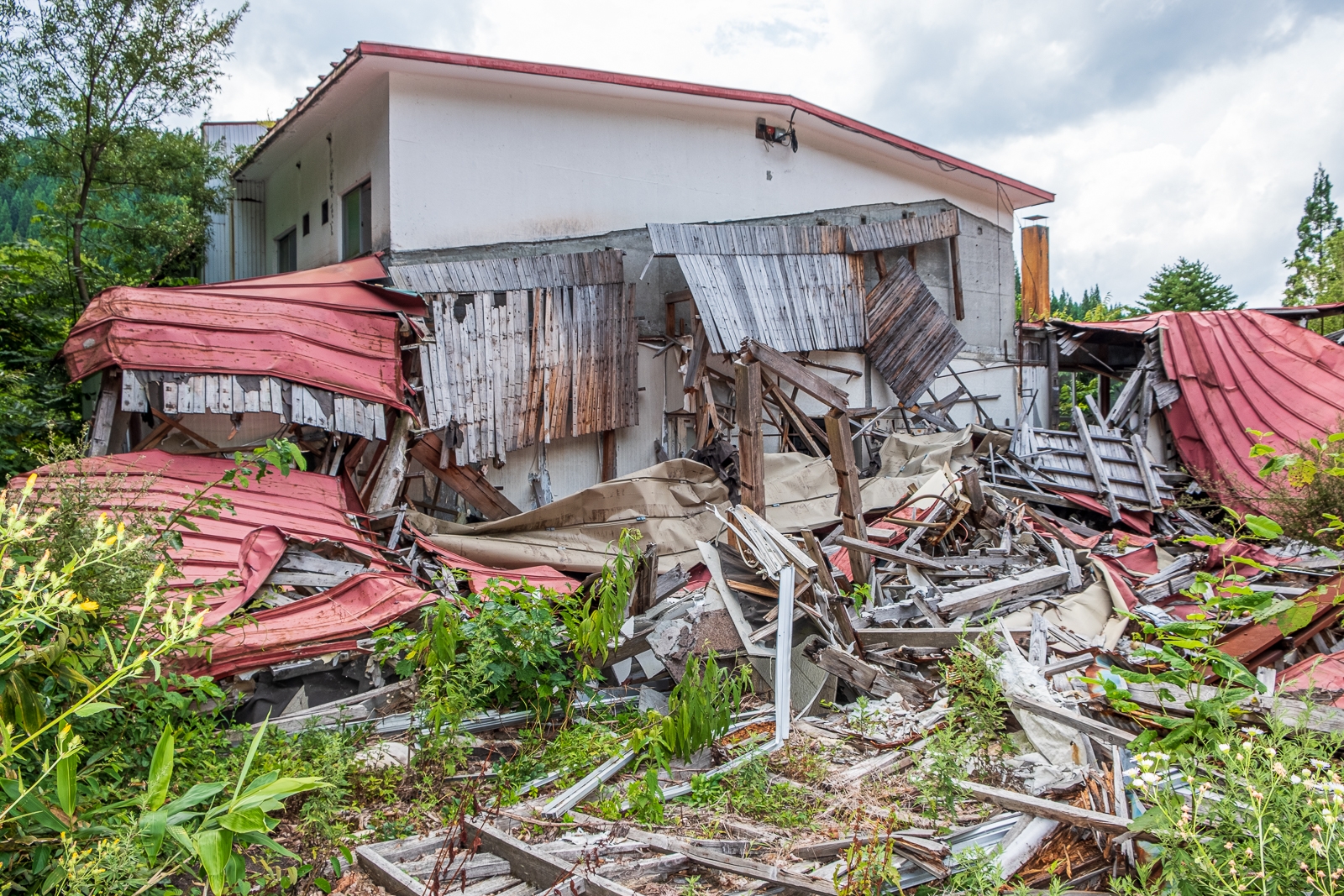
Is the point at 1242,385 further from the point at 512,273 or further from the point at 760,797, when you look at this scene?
the point at 760,797

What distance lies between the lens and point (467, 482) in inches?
408

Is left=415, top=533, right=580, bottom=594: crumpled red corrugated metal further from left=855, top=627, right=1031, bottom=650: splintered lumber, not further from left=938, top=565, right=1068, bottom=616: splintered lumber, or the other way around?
left=938, top=565, right=1068, bottom=616: splintered lumber

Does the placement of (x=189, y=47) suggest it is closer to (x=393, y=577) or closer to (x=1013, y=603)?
(x=393, y=577)

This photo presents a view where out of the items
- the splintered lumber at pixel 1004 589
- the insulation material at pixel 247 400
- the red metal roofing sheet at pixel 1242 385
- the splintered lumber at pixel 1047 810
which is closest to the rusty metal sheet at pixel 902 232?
the red metal roofing sheet at pixel 1242 385

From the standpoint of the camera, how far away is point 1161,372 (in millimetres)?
13906

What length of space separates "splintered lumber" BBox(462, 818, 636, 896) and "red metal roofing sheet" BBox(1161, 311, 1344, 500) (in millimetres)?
11935

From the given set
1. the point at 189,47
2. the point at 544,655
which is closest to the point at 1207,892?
the point at 544,655

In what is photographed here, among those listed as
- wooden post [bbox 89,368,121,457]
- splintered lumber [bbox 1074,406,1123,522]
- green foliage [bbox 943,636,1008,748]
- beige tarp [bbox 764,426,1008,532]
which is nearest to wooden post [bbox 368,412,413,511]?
wooden post [bbox 89,368,121,457]

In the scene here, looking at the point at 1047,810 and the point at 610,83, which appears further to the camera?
the point at 610,83

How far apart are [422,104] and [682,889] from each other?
10.2 metres

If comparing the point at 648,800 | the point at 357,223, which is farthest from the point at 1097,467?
the point at 357,223

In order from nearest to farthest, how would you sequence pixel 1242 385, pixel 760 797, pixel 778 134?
pixel 760 797 → pixel 1242 385 → pixel 778 134

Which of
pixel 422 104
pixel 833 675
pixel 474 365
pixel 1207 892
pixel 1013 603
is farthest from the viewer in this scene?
pixel 422 104

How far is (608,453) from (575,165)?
13.9 ft
